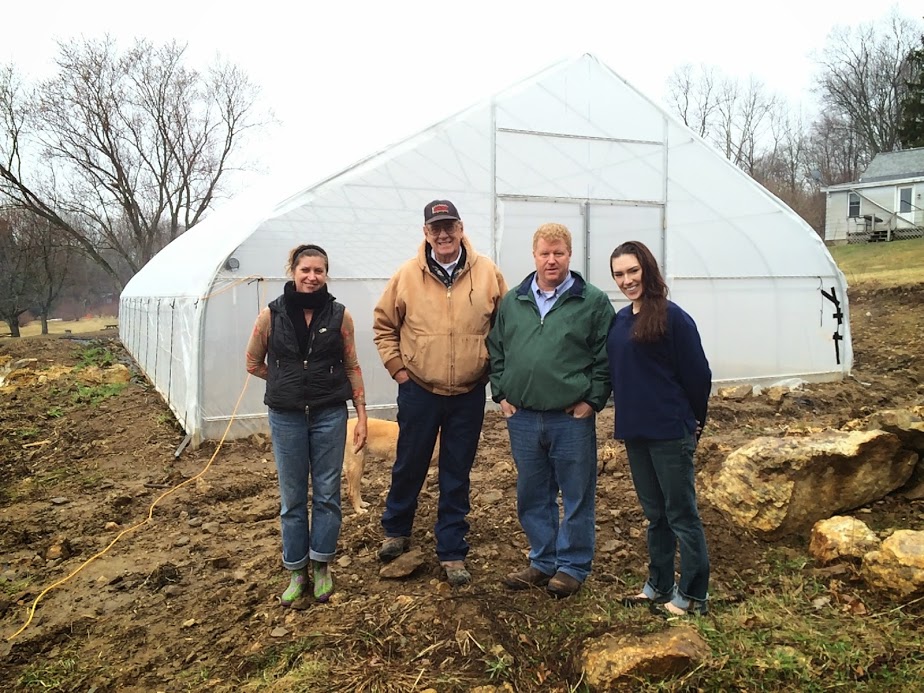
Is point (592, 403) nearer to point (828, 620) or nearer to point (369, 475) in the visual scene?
point (828, 620)

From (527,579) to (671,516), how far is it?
2.66 ft

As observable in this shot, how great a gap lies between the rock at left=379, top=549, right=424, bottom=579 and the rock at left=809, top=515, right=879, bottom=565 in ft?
6.98

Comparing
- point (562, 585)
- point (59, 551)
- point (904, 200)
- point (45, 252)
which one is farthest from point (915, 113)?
point (45, 252)

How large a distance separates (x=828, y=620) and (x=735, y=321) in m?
6.67

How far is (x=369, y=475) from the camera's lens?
18.2ft

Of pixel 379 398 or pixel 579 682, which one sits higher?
pixel 379 398

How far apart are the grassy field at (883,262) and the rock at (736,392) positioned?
8.89 m

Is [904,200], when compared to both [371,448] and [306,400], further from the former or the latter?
[306,400]

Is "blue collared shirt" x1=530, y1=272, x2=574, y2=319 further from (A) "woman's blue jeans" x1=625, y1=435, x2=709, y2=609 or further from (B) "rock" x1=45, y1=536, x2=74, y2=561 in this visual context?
(B) "rock" x1=45, y1=536, x2=74, y2=561

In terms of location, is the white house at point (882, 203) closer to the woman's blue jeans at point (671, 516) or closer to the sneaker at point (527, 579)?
the woman's blue jeans at point (671, 516)

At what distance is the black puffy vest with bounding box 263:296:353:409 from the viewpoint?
10.3 feet

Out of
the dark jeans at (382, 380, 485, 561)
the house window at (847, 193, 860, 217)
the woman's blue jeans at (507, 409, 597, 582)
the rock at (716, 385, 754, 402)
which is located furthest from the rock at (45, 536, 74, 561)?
the house window at (847, 193, 860, 217)

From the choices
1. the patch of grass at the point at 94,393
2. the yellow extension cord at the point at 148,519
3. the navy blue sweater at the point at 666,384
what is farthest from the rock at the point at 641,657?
the patch of grass at the point at 94,393

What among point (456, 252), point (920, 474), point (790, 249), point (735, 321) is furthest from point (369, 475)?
point (790, 249)
